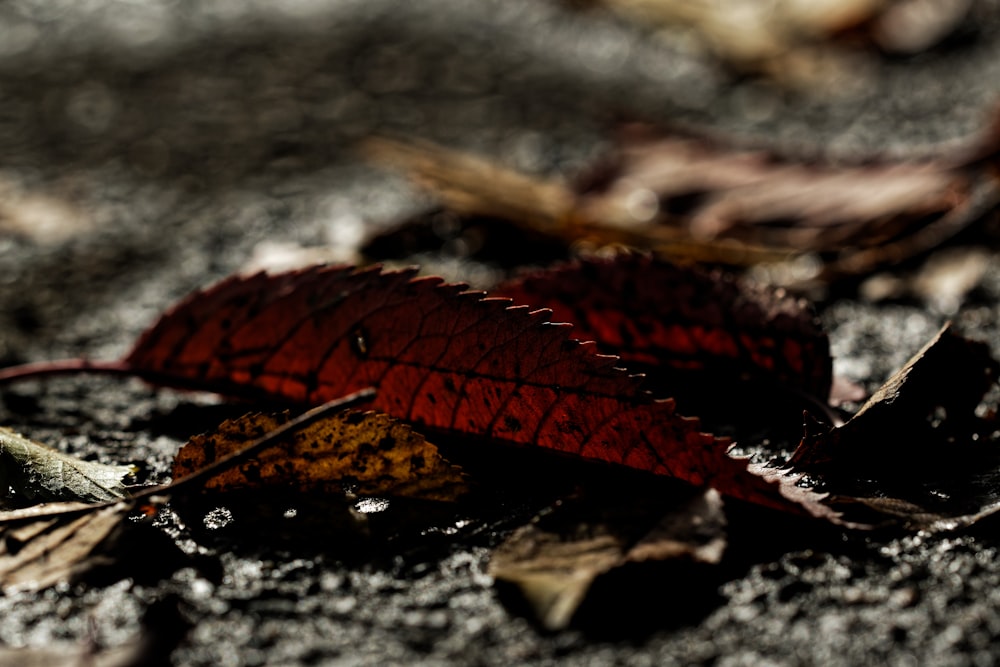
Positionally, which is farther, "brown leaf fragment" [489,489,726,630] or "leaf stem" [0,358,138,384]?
"leaf stem" [0,358,138,384]

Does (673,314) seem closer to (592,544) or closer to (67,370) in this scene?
(592,544)

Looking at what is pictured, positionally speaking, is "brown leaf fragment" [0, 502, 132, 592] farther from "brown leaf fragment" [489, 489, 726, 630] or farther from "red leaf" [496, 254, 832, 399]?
"red leaf" [496, 254, 832, 399]

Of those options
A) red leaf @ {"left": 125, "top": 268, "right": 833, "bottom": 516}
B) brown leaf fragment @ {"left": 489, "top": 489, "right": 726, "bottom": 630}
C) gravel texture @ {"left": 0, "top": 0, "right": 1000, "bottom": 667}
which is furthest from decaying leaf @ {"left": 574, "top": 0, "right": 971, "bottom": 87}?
brown leaf fragment @ {"left": 489, "top": 489, "right": 726, "bottom": 630}

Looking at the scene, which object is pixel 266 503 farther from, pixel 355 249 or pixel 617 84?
pixel 617 84

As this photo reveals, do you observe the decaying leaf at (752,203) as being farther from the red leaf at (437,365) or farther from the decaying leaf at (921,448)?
the red leaf at (437,365)

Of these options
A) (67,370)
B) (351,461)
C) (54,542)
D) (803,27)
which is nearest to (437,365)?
(351,461)

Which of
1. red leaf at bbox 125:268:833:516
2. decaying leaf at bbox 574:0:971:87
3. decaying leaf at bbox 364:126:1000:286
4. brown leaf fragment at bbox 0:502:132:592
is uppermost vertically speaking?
decaying leaf at bbox 574:0:971:87

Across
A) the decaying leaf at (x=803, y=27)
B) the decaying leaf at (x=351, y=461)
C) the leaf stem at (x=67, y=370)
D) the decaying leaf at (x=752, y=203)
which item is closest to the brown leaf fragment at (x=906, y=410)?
the decaying leaf at (x=351, y=461)
